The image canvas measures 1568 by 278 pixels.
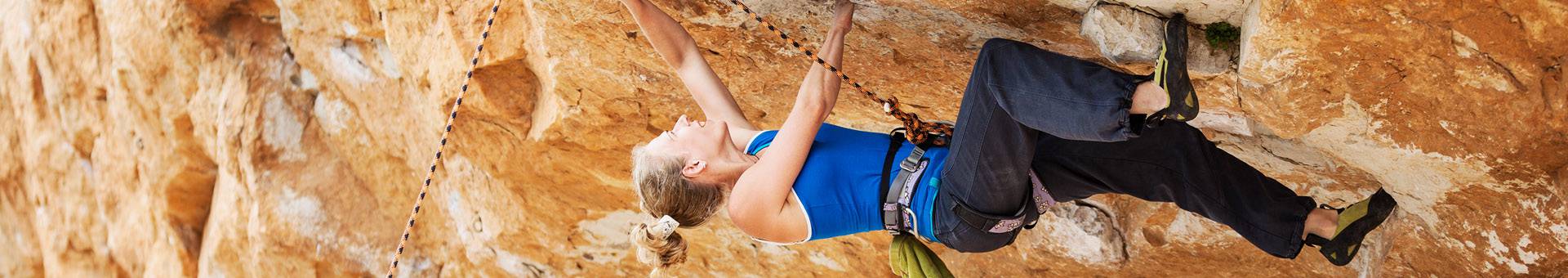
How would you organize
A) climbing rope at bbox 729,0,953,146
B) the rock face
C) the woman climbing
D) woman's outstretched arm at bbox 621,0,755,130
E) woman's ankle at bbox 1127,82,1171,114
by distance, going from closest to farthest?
woman's ankle at bbox 1127,82,1171,114 < the rock face < the woman climbing < climbing rope at bbox 729,0,953,146 < woman's outstretched arm at bbox 621,0,755,130

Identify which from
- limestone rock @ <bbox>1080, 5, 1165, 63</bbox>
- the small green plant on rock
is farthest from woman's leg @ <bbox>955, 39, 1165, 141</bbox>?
the small green plant on rock

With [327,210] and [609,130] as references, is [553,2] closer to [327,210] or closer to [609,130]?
[609,130]

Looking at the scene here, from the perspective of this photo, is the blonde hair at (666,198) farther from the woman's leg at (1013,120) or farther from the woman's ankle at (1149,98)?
the woman's ankle at (1149,98)

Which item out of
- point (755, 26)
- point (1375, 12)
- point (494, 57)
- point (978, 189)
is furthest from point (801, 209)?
point (494, 57)

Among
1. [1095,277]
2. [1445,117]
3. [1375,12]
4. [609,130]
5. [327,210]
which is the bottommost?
[327,210]

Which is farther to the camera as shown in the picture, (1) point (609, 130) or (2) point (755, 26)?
(1) point (609, 130)

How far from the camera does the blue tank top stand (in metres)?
2.57

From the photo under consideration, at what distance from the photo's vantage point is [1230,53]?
250 cm

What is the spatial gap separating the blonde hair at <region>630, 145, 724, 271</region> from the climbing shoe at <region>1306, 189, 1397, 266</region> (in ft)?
4.39

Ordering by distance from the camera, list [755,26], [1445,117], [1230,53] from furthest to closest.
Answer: [755,26], [1230,53], [1445,117]

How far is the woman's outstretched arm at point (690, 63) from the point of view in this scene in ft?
9.16

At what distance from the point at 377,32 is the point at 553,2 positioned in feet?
4.34

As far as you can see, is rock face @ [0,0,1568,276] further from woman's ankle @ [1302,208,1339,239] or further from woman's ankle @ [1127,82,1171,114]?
woman's ankle @ [1127,82,1171,114]

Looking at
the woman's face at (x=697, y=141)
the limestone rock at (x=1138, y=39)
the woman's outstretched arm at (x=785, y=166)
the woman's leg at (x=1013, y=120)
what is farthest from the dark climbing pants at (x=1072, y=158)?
the woman's face at (x=697, y=141)
